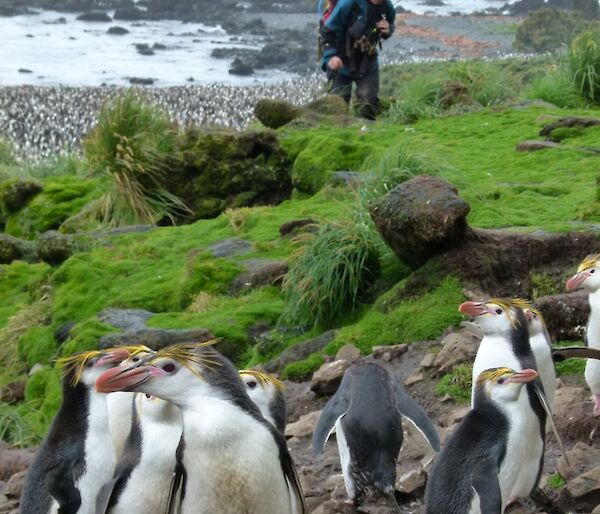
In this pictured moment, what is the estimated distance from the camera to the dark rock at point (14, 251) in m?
11.7

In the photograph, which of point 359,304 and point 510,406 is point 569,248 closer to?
point 359,304

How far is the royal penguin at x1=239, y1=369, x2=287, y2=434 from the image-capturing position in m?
4.71

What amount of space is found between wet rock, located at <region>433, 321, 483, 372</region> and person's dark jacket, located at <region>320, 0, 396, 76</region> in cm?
777

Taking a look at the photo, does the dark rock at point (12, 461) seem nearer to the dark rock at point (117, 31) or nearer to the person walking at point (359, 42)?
the person walking at point (359, 42)

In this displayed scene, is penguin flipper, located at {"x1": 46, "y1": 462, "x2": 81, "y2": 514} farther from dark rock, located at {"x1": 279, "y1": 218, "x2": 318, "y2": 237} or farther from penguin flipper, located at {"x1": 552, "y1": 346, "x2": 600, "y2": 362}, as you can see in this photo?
dark rock, located at {"x1": 279, "y1": 218, "x2": 318, "y2": 237}

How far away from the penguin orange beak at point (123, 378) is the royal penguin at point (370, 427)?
3.96 ft

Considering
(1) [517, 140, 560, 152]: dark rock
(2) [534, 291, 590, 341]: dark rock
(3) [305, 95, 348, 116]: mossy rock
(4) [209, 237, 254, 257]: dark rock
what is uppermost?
(2) [534, 291, 590, 341]: dark rock

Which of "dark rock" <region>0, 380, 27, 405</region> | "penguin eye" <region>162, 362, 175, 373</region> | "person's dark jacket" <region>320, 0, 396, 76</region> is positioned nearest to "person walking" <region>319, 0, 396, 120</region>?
"person's dark jacket" <region>320, 0, 396, 76</region>

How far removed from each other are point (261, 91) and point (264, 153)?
16.1 meters

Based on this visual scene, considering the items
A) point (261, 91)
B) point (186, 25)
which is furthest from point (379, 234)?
point (186, 25)

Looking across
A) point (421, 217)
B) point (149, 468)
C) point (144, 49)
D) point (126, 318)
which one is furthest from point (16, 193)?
point (144, 49)

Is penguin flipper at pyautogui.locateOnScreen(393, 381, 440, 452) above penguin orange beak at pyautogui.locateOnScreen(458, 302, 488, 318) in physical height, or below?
below

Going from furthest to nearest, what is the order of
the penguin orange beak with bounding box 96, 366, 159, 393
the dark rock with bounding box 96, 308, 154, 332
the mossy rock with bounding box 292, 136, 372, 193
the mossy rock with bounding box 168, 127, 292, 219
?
1. the mossy rock with bounding box 168, 127, 292, 219
2. the mossy rock with bounding box 292, 136, 372, 193
3. the dark rock with bounding box 96, 308, 154, 332
4. the penguin orange beak with bounding box 96, 366, 159, 393

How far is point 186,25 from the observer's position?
43938 mm
